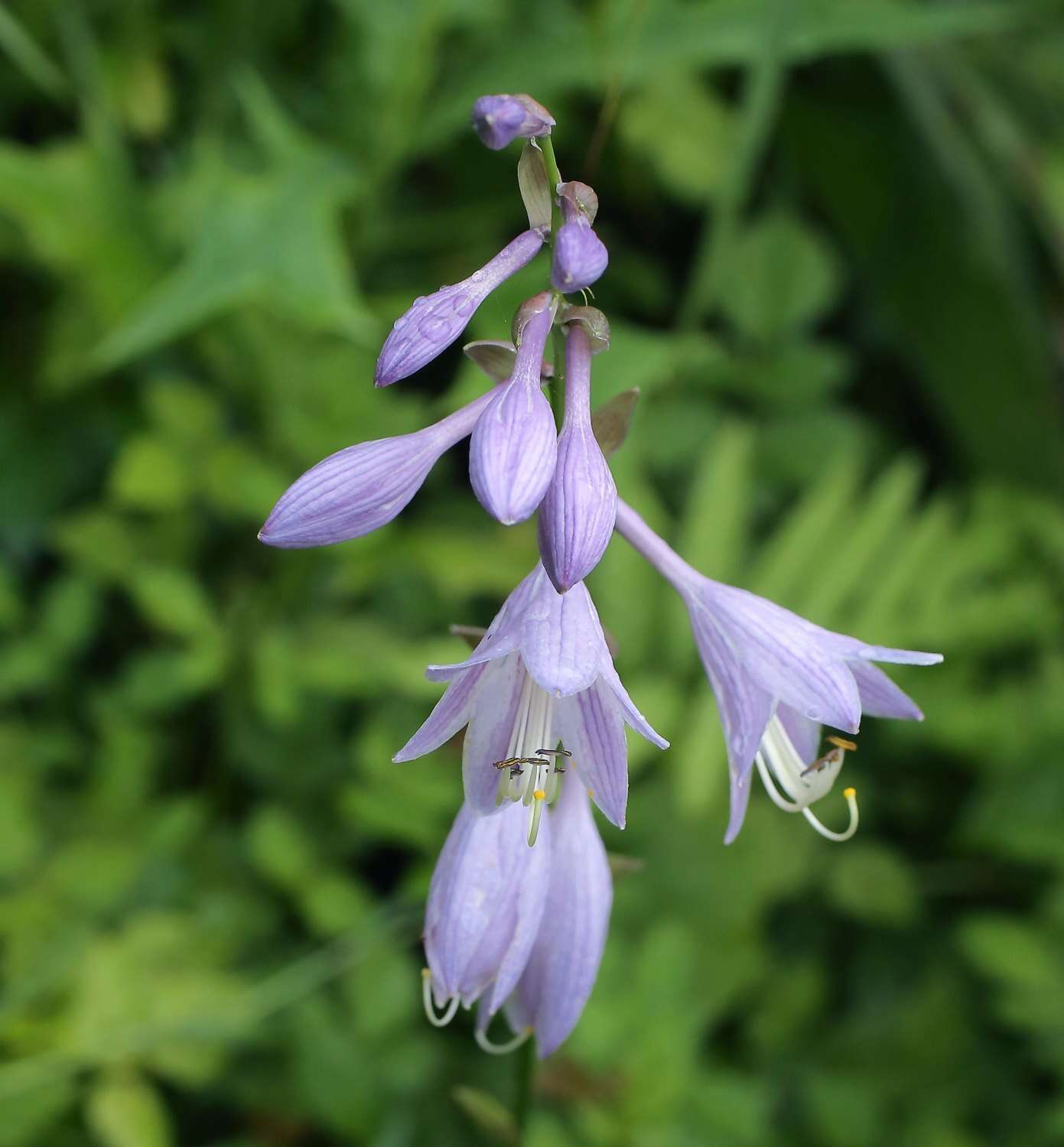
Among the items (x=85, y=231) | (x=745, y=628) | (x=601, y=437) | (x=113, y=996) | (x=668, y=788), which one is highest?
(x=85, y=231)

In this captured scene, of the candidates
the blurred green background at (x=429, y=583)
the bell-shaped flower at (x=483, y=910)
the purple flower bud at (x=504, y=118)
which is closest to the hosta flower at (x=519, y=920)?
the bell-shaped flower at (x=483, y=910)

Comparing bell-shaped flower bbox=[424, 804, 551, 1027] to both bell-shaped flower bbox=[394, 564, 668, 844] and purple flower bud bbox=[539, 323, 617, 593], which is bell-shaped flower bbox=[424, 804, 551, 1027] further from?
purple flower bud bbox=[539, 323, 617, 593]


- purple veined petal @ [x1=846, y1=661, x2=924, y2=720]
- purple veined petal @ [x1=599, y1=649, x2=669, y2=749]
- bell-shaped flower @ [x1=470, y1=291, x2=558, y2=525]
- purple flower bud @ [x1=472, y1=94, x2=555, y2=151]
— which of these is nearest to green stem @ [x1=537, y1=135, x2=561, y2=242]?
purple flower bud @ [x1=472, y1=94, x2=555, y2=151]

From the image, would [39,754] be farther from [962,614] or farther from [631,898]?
[962,614]

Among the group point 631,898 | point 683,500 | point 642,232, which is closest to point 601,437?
point 631,898

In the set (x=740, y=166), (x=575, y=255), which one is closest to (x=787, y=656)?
(x=575, y=255)

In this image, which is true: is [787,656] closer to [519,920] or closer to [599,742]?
[599,742]
